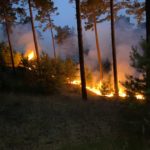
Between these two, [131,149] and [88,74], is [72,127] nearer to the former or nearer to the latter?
[131,149]

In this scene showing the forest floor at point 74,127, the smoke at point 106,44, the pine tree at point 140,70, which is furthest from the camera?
the smoke at point 106,44

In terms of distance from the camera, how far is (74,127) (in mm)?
12703

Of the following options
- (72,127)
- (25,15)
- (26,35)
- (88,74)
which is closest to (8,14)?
(25,15)

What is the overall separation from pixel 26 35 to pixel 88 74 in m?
33.8

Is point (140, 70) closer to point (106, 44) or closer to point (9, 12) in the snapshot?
point (9, 12)

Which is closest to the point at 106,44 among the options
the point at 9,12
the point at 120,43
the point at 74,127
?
the point at 120,43

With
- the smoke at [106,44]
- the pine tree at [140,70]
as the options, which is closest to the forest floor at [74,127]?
the pine tree at [140,70]

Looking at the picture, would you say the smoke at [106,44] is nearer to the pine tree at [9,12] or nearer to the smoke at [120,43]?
the smoke at [120,43]

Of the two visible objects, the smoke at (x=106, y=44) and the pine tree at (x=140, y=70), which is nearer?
the pine tree at (x=140, y=70)

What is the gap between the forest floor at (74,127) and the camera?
34.3 ft

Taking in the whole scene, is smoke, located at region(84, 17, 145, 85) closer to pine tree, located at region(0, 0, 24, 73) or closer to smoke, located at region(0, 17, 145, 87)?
smoke, located at region(0, 17, 145, 87)

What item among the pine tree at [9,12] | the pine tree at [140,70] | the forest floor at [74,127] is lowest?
the forest floor at [74,127]

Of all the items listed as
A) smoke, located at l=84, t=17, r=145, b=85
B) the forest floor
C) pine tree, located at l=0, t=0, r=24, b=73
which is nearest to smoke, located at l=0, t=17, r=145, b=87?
smoke, located at l=84, t=17, r=145, b=85

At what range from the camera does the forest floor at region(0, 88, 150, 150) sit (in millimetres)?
10453
